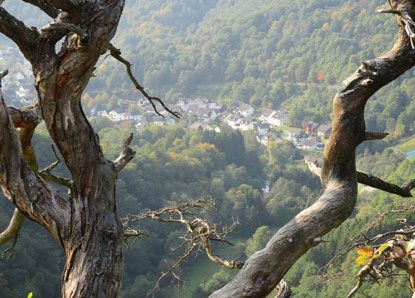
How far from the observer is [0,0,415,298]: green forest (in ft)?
56.7

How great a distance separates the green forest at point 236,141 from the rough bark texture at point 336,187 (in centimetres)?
104

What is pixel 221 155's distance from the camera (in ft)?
112

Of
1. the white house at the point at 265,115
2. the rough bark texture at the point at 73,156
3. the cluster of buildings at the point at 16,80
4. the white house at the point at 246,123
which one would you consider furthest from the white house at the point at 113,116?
the rough bark texture at the point at 73,156

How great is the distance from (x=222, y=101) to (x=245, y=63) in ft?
33.1

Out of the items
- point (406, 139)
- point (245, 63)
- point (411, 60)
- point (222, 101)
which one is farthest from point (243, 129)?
point (411, 60)

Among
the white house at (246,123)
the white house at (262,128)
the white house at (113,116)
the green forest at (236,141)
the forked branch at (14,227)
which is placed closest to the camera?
the forked branch at (14,227)

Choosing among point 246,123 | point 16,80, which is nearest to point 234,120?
point 246,123

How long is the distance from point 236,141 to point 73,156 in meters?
34.5

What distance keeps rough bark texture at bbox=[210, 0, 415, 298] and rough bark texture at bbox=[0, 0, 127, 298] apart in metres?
0.43

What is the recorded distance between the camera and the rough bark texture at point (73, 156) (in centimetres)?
159

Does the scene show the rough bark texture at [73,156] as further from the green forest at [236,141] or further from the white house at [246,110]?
the white house at [246,110]

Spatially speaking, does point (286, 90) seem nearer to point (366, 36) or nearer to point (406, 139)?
point (366, 36)

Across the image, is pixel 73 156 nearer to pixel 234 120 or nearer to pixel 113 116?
pixel 234 120

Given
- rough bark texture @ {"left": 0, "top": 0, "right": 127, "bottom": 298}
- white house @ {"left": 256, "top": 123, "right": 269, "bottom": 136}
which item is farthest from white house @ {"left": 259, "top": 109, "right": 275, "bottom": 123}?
rough bark texture @ {"left": 0, "top": 0, "right": 127, "bottom": 298}
